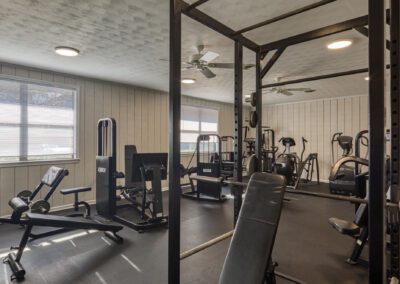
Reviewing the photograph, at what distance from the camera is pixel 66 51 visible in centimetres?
312

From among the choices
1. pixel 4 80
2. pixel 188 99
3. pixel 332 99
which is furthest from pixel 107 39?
pixel 332 99

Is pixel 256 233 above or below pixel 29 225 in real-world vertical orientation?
above

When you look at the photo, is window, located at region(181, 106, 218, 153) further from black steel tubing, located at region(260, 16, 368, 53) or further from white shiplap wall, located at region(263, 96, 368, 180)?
black steel tubing, located at region(260, 16, 368, 53)

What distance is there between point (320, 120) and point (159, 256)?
20.7 ft

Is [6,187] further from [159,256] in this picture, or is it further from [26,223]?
[159,256]

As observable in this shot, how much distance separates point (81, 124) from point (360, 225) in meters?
4.55

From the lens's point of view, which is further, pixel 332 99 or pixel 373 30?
pixel 332 99

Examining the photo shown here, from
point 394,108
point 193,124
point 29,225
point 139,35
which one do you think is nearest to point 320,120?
point 193,124

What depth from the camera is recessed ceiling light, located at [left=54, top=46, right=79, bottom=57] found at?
3.04 metres

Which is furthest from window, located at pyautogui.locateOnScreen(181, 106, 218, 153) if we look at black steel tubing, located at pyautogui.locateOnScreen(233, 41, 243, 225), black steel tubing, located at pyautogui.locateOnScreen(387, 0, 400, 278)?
black steel tubing, located at pyautogui.locateOnScreen(387, 0, 400, 278)

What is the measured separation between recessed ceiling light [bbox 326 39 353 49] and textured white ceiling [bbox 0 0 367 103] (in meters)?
0.08

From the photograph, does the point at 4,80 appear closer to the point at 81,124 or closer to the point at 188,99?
the point at 81,124

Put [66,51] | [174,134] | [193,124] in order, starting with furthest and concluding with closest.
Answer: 1. [193,124]
2. [66,51]
3. [174,134]

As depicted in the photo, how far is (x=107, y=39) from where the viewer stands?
9.30 feet
